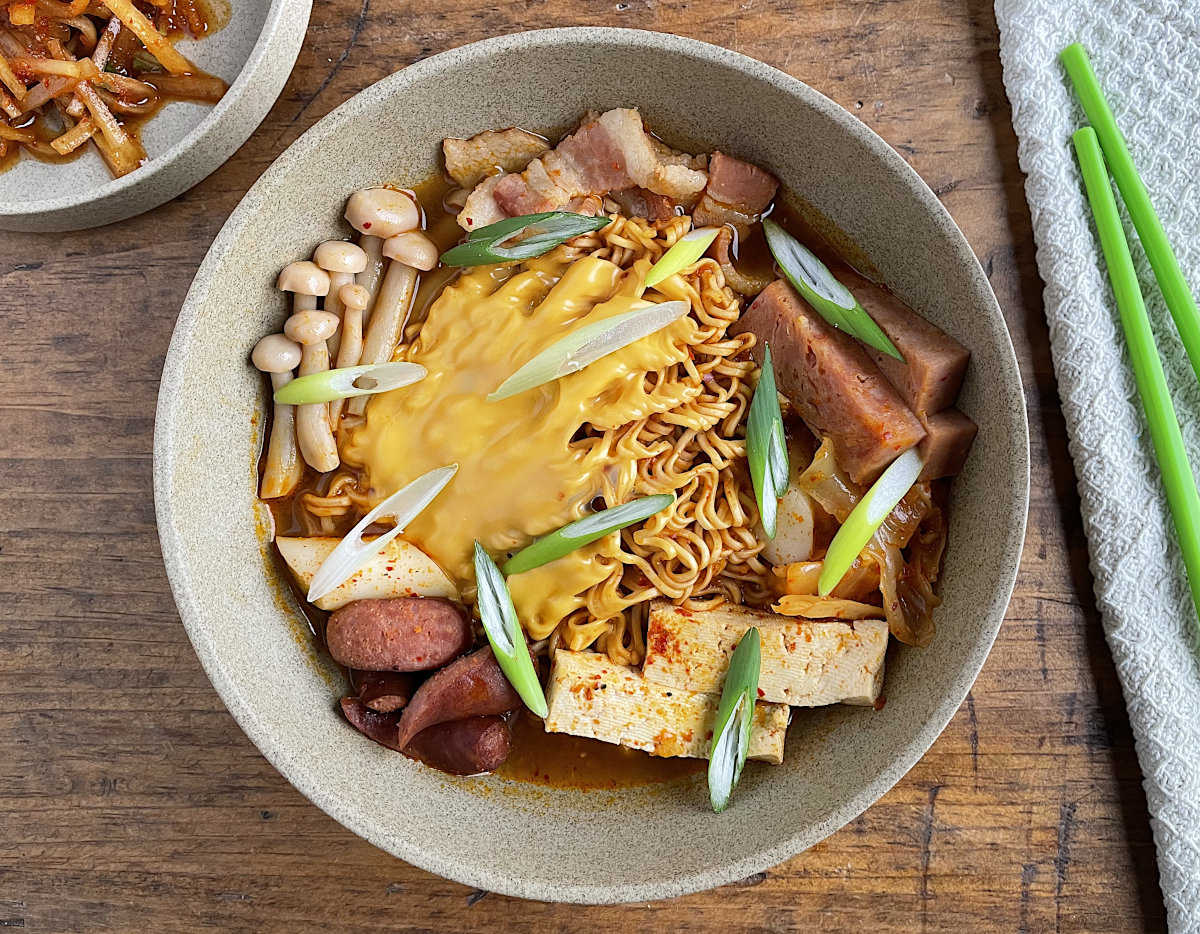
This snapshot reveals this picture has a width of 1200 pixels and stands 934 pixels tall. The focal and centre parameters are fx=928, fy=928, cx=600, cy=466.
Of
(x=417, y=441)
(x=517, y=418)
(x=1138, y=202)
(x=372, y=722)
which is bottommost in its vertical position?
(x=372, y=722)

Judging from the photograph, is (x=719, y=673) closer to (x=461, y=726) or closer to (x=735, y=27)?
(x=461, y=726)

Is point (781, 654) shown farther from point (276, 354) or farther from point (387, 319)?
point (276, 354)

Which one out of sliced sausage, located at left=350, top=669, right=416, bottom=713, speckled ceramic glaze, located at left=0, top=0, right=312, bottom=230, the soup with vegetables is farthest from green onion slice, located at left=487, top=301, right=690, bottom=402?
speckled ceramic glaze, located at left=0, top=0, right=312, bottom=230

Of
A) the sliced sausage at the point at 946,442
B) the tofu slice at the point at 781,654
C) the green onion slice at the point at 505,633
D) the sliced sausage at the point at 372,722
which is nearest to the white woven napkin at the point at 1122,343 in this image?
the sliced sausage at the point at 946,442

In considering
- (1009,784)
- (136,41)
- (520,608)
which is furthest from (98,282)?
(1009,784)

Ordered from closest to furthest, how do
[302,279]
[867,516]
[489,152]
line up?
[867,516]
[302,279]
[489,152]

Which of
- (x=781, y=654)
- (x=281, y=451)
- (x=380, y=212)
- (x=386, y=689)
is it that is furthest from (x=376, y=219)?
(x=781, y=654)
